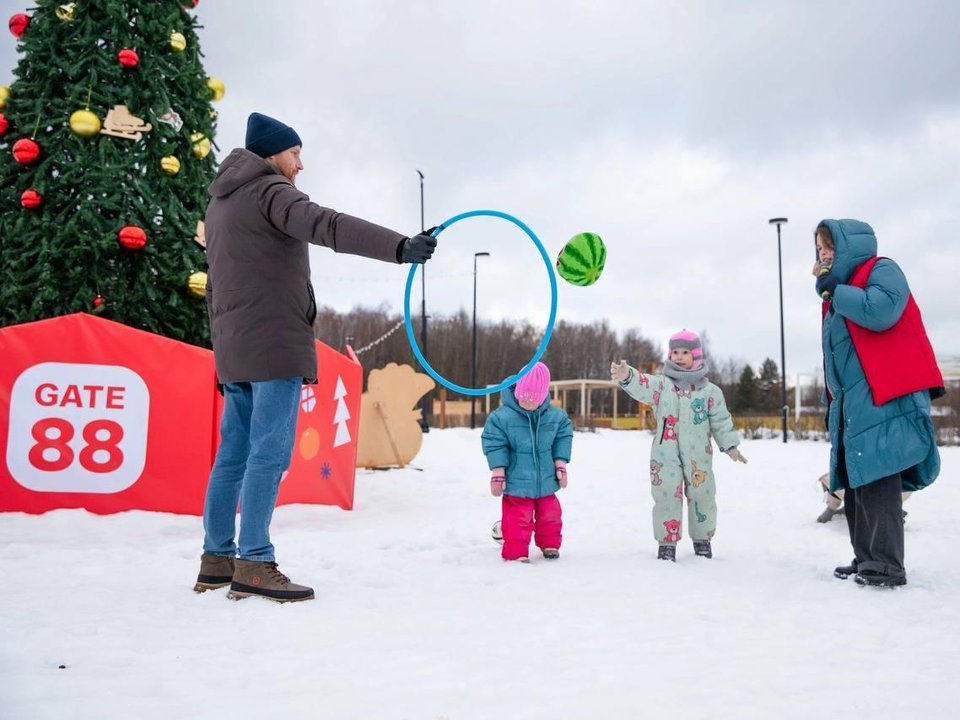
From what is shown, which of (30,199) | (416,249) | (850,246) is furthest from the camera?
(30,199)

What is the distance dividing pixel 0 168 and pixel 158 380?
2.40 meters

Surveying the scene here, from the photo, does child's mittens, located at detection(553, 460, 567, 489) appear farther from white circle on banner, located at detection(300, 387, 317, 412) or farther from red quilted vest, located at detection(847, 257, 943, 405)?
white circle on banner, located at detection(300, 387, 317, 412)

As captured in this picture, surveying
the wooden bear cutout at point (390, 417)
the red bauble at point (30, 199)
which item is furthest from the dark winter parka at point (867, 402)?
the wooden bear cutout at point (390, 417)

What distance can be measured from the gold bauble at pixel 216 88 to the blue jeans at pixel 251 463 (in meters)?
4.74

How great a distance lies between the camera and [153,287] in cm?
609

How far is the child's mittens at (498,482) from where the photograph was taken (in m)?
4.25

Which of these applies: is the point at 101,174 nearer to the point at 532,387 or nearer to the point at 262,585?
the point at 532,387

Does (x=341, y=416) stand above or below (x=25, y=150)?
below

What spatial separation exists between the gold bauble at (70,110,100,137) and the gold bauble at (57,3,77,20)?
2.82 ft

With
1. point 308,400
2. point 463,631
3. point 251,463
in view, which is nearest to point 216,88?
point 308,400

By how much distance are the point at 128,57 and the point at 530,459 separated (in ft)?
15.4

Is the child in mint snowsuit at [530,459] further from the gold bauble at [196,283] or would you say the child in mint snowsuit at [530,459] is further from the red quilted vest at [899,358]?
the gold bauble at [196,283]

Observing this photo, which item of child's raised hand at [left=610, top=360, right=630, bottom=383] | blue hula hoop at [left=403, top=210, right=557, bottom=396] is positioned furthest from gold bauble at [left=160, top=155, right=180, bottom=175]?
child's raised hand at [left=610, top=360, right=630, bottom=383]

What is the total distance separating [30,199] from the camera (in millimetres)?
5848
